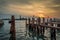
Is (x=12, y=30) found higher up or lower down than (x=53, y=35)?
higher up

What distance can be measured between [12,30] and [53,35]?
19.5ft

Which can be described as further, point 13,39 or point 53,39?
point 53,39

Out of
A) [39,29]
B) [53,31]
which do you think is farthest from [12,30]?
[39,29]

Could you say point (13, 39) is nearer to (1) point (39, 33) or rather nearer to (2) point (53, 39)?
(2) point (53, 39)

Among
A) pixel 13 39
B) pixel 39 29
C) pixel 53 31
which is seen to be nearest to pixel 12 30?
pixel 13 39

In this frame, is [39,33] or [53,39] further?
[39,33]

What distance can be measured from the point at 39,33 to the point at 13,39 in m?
12.8

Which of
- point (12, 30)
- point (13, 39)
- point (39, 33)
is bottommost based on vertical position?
point (39, 33)

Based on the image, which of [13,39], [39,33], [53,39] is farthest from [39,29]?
[13,39]

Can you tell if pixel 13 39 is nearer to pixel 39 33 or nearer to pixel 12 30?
pixel 12 30

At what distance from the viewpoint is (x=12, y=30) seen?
11148mm

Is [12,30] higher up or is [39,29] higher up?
[12,30]

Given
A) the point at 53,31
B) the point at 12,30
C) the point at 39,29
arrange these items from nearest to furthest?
the point at 12,30, the point at 53,31, the point at 39,29

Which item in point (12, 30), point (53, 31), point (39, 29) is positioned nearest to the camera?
point (12, 30)
